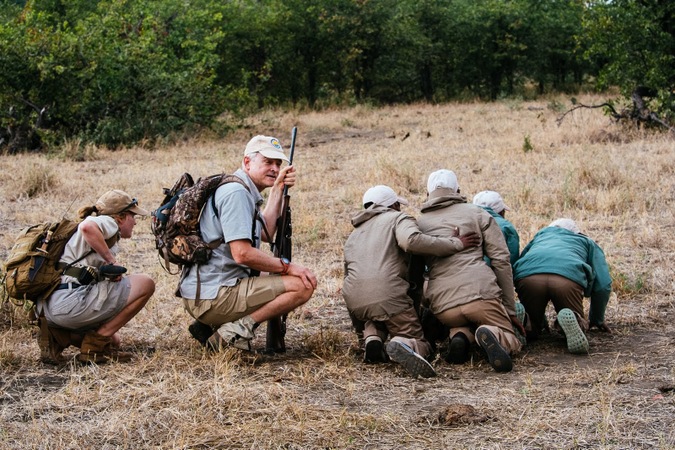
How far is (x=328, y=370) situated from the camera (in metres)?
5.08

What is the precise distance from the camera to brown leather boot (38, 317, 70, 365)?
17.4ft

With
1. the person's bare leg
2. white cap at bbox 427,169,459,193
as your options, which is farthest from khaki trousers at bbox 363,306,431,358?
the person's bare leg

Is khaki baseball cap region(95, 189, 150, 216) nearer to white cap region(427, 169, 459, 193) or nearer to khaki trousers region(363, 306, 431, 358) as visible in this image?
khaki trousers region(363, 306, 431, 358)

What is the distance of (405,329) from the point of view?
5.43m

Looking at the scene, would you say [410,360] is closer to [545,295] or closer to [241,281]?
[241,281]

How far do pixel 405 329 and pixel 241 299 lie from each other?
1083 mm

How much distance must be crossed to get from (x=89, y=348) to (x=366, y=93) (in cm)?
2135

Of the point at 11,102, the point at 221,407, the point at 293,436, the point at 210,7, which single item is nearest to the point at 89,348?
the point at 221,407

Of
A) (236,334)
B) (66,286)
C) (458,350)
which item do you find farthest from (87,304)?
(458,350)

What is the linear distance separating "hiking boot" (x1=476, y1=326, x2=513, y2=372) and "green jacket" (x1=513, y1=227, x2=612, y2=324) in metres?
0.94

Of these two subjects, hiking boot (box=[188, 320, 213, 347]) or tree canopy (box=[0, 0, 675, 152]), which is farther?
tree canopy (box=[0, 0, 675, 152])

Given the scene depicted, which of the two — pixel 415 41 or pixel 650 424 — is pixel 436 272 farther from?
pixel 415 41

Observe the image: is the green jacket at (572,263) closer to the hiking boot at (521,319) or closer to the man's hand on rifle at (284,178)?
the hiking boot at (521,319)

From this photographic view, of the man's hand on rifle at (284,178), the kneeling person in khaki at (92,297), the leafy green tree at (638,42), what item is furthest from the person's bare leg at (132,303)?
the leafy green tree at (638,42)
